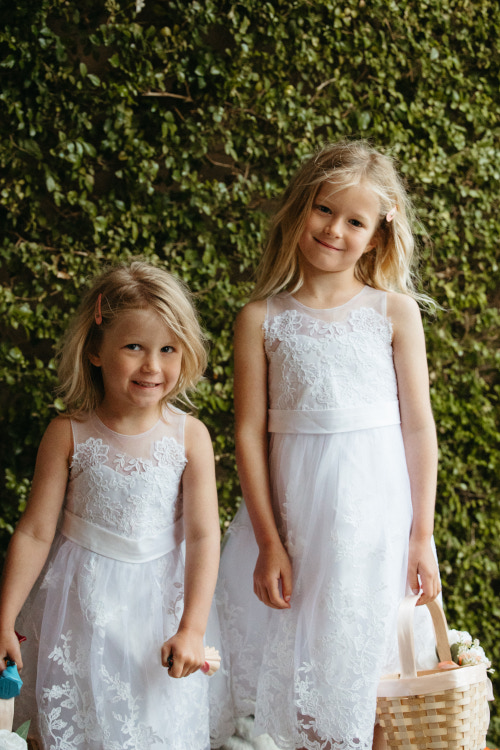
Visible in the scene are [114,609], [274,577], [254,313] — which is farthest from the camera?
[254,313]

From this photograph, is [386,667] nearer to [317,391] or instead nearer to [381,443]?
[381,443]

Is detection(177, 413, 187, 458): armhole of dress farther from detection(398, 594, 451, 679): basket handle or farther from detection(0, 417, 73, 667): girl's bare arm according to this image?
detection(398, 594, 451, 679): basket handle

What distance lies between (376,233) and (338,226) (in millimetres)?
254

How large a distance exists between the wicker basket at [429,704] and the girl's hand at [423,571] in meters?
0.09

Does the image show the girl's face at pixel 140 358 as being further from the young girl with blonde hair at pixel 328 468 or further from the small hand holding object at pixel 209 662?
the small hand holding object at pixel 209 662

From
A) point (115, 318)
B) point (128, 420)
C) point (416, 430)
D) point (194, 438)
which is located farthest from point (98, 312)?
point (416, 430)

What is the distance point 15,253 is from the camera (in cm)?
290

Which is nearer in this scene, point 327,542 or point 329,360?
point 327,542

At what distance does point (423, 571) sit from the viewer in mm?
1982

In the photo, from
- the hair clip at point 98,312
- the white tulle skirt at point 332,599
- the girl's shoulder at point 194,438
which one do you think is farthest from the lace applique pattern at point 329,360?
the hair clip at point 98,312

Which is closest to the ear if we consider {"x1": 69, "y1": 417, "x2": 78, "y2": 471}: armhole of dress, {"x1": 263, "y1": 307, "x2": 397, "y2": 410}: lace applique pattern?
{"x1": 263, "y1": 307, "x2": 397, "y2": 410}: lace applique pattern

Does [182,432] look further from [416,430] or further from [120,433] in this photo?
[416,430]

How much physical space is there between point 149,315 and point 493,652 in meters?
2.68

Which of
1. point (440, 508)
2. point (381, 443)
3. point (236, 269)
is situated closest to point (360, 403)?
point (381, 443)
